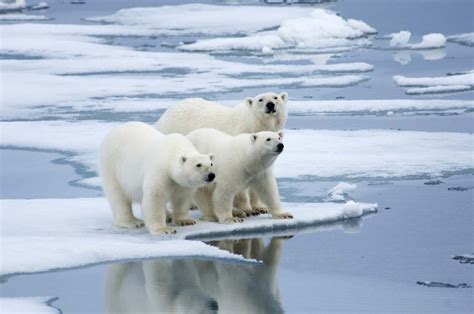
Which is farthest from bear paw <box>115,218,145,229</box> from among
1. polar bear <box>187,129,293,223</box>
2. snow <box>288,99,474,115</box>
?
snow <box>288,99,474,115</box>

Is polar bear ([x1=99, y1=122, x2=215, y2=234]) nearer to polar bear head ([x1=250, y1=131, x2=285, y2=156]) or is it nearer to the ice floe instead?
polar bear head ([x1=250, y1=131, x2=285, y2=156])

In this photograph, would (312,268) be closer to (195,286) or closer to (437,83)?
(195,286)

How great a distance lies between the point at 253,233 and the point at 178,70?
9.78 meters

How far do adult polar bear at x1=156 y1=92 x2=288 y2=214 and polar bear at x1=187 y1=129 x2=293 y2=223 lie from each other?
286 millimetres

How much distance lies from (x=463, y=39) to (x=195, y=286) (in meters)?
14.4

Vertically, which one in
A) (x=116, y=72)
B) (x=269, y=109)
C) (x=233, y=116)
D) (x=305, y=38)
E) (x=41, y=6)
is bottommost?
(x=41, y=6)

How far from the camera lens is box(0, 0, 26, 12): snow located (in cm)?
2819

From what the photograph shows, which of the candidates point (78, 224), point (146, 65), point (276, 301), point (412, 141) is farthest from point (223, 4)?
point (276, 301)

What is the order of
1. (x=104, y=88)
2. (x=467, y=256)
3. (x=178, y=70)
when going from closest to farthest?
(x=467, y=256)
(x=104, y=88)
(x=178, y=70)

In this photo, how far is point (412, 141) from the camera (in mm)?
9828

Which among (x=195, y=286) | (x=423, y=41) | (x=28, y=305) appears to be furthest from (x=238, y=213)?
(x=423, y=41)

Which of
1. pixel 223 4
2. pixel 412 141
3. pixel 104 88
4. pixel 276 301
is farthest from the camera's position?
pixel 223 4

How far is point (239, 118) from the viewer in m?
7.36

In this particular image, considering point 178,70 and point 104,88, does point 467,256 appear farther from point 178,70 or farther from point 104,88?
point 178,70
